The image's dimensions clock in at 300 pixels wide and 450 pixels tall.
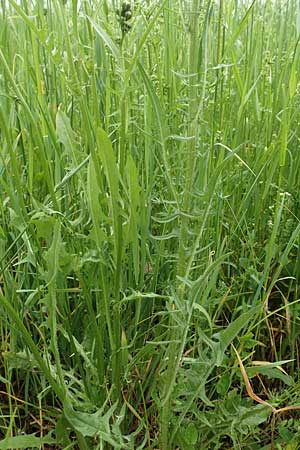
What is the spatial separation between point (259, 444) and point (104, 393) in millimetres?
245

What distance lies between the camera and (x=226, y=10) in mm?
1417

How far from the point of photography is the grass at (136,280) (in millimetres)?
692

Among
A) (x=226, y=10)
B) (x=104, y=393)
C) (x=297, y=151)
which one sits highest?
(x=226, y=10)

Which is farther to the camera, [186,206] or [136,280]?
[136,280]

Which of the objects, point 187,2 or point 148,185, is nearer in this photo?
point 187,2

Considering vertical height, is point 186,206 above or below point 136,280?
above

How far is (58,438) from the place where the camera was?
782 millimetres

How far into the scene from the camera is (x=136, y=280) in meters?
0.80

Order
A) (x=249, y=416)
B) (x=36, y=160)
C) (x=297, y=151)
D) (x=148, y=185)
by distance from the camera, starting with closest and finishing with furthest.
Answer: (x=249, y=416) < (x=148, y=185) < (x=36, y=160) < (x=297, y=151)

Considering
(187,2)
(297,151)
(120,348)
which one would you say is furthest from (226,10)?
(120,348)

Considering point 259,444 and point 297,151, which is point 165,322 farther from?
point 297,151

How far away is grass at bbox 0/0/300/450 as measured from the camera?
2.27 ft

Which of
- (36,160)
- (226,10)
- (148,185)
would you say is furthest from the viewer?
(226,10)

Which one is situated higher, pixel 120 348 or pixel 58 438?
pixel 120 348
